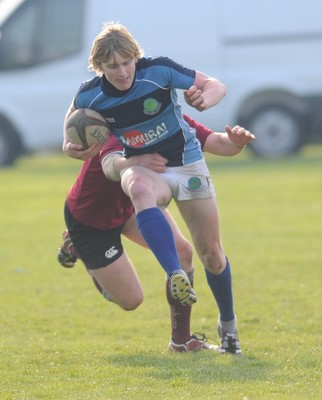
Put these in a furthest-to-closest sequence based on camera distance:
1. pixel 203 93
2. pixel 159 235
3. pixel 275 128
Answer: pixel 275 128
pixel 203 93
pixel 159 235

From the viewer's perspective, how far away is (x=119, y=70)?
21.3ft

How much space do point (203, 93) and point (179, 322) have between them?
4.51 feet

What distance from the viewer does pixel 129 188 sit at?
21.4 feet

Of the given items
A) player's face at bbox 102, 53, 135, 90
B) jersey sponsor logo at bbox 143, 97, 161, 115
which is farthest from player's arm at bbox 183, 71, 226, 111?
player's face at bbox 102, 53, 135, 90

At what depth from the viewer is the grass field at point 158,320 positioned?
19.6 ft

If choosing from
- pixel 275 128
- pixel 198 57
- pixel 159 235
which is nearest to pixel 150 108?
pixel 159 235

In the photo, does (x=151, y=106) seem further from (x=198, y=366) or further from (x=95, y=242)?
(x=198, y=366)

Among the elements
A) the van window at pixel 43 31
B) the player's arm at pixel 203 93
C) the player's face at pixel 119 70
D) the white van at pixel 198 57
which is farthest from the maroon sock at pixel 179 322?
the van window at pixel 43 31

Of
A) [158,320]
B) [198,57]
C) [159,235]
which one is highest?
[159,235]

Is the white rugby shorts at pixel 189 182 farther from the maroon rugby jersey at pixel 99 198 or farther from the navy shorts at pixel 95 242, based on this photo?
the navy shorts at pixel 95 242

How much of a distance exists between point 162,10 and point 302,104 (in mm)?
2960

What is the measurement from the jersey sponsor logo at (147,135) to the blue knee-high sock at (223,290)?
833 millimetres

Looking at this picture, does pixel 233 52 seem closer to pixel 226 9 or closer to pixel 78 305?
pixel 226 9

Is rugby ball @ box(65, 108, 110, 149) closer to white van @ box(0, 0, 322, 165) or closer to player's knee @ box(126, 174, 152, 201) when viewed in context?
player's knee @ box(126, 174, 152, 201)
